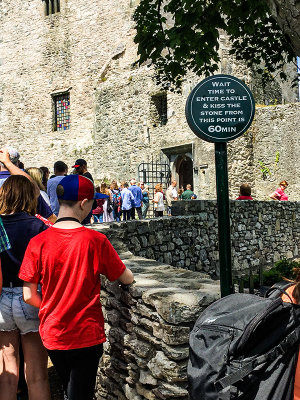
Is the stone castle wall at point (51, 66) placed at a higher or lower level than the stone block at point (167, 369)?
higher

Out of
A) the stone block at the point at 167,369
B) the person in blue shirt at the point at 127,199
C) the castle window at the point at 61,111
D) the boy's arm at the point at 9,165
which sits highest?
the castle window at the point at 61,111

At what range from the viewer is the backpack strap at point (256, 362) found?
1.58m

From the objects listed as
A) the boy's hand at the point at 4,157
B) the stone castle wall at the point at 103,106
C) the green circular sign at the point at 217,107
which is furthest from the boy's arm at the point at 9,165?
the stone castle wall at the point at 103,106

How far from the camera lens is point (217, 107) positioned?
3322 mm

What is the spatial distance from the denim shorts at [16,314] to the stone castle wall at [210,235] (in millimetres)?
2289

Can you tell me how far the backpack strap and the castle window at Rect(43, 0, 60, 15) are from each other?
87.1 feet

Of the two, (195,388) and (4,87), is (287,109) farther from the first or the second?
(4,87)

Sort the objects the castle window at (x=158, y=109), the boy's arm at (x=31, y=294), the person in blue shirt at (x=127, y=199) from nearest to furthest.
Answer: the boy's arm at (x=31, y=294)
the person in blue shirt at (x=127, y=199)
the castle window at (x=158, y=109)

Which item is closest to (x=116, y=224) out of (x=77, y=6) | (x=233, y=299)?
(x=233, y=299)

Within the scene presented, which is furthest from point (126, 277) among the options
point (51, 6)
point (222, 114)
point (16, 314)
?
point (51, 6)

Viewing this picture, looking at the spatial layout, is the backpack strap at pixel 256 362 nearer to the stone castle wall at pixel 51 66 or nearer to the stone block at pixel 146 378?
the stone block at pixel 146 378

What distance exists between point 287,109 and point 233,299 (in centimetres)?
1501

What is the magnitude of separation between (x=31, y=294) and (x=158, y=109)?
16374 millimetres

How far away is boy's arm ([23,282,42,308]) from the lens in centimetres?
271
